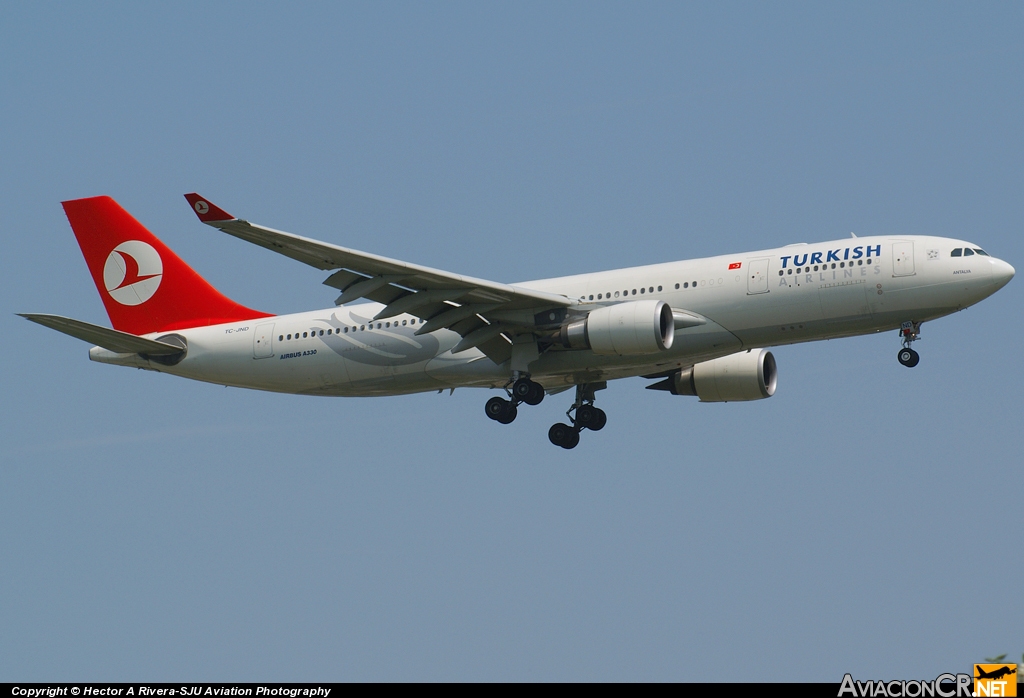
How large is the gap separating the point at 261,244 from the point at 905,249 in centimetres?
1700

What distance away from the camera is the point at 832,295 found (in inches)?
1480

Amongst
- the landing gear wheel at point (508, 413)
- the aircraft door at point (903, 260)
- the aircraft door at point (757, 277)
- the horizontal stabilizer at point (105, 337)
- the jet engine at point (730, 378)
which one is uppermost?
the aircraft door at point (903, 260)

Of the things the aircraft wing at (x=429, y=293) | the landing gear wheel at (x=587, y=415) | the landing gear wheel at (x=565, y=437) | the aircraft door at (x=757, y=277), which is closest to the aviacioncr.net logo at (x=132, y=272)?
the aircraft wing at (x=429, y=293)

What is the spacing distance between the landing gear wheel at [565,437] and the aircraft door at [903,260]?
11.9 metres

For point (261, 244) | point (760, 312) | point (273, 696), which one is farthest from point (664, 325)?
point (273, 696)

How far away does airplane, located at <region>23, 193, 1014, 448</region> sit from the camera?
37.5 m

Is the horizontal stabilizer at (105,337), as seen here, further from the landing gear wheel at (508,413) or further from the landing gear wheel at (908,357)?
the landing gear wheel at (908,357)

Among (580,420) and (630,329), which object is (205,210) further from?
(580,420)

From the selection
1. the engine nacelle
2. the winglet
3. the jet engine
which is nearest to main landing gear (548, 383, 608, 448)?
the jet engine

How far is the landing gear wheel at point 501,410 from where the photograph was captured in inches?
1631

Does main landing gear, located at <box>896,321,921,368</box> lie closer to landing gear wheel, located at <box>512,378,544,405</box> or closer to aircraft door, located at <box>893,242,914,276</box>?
aircraft door, located at <box>893,242,914,276</box>

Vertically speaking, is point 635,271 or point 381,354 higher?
point 635,271

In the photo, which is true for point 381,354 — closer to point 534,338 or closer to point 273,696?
point 534,338

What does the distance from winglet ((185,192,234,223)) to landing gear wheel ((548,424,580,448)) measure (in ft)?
49.1
